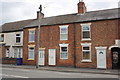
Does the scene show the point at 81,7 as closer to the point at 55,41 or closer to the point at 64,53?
the point at 55,41

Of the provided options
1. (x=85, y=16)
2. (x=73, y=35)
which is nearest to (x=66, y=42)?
(x=73, y=35)

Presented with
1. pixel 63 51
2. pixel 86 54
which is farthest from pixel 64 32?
pixel 86 54

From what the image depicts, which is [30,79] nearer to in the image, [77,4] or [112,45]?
[112,45]

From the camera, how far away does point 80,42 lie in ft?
59.7

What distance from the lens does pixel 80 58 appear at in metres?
17.9

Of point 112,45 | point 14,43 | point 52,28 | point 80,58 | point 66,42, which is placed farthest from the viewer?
point 14,43

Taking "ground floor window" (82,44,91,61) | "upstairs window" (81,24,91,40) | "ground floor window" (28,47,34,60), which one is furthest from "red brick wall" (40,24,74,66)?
"ground floor window" (28,47,34,60)

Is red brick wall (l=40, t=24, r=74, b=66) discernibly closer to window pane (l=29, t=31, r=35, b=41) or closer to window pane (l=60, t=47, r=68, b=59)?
window pane (l=60, t=47, r=68, b=59)

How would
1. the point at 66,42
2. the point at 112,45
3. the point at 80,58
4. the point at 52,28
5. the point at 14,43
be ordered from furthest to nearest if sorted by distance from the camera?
1. the point at 14,43
2. the point at 52,28
3. the point at 66,42
4. the point at 80,58
5. the point at 112,45

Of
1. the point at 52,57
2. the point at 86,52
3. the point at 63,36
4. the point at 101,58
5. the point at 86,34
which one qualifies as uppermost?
the point at 86,34

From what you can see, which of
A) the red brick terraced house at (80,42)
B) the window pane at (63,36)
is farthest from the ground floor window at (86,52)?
the window pane at (63,36)

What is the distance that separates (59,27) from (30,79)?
11747 mm

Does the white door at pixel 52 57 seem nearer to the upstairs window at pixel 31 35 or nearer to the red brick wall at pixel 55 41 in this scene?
the red brick wall at pixel 55 41


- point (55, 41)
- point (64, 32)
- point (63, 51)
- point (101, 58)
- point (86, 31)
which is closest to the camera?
point (101, 58)
